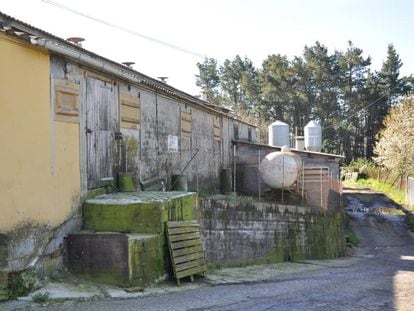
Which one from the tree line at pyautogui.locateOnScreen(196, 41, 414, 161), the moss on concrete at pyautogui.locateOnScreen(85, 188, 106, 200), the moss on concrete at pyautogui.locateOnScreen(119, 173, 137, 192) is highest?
the tree line at pyautogui.locateOnScreen(196, 41, 414, 161)

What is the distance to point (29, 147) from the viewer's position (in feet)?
28.2

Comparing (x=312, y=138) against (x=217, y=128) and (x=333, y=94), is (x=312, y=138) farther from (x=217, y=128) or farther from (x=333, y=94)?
(x=333, y=94)

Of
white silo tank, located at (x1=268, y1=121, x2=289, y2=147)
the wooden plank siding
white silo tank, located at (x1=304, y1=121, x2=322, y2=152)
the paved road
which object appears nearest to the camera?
the paved road

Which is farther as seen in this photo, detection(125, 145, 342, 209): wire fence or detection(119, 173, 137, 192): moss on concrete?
detection(125, 145, 342, 209): wire fence

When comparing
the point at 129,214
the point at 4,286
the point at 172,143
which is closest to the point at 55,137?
the point at 129,214

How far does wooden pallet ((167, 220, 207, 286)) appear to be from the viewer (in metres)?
9.98

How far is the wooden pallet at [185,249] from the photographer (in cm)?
998

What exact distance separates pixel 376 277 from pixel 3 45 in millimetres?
10667

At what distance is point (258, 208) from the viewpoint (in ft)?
49.7

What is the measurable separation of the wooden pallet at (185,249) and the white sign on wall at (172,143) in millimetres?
4903

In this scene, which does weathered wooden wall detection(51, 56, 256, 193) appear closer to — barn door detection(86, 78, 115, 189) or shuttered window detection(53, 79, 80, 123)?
barn door detection(86, 78, 115, 189)

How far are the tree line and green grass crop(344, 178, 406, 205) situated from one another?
11300 millimetres

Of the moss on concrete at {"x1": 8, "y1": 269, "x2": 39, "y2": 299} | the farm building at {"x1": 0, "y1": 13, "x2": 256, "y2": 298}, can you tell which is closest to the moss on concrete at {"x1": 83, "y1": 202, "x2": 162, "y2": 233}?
the farm building at {"x1": 0, "y1": 13, "x2": 256, "y2": 298}

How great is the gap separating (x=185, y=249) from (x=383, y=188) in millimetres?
33226
